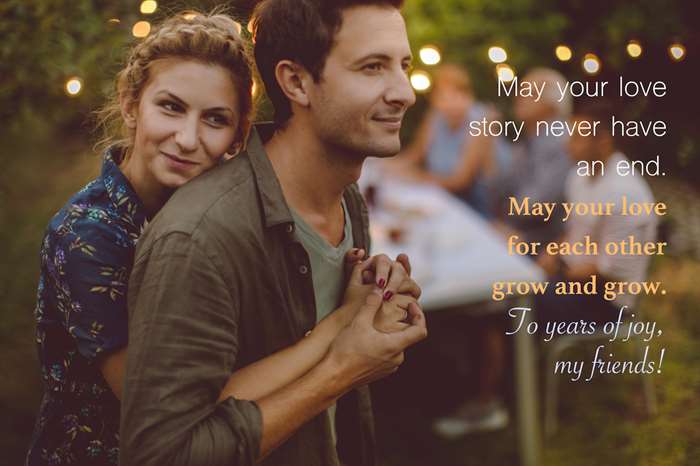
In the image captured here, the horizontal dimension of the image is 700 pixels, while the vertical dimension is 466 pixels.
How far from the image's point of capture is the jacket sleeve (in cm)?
132

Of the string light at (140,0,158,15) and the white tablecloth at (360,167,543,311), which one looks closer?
the string light at (140,0,158,15)

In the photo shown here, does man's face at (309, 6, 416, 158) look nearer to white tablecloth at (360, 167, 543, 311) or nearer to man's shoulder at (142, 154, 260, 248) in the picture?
man's shoulder at (142, 154, 260, 248)

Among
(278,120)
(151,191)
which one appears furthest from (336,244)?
(151,191)

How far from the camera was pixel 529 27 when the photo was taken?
7.60 meters

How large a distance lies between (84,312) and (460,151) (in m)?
4.25

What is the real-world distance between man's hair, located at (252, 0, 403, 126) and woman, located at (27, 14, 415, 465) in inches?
2.1

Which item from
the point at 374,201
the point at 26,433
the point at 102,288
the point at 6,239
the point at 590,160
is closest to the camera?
the point at 102,288

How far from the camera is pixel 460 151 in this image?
5453 millimetres

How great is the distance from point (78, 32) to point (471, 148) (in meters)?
3.30

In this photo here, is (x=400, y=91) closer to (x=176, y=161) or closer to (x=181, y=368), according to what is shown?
(x=176, y=161)

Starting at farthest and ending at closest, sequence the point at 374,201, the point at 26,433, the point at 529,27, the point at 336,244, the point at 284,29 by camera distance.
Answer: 1. the point at 529,27
2. the point at 374,201
3. the point at 26,433
4. the point at 336,244
5. the point at 284,29

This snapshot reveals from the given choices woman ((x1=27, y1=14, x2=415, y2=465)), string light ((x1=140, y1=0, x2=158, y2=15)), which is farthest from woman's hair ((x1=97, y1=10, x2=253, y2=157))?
string light ((x1=140, y1=0, x2=158, y2=15))

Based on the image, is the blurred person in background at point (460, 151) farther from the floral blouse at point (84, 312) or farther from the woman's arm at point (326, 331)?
the floral blouse at point (84, 312)

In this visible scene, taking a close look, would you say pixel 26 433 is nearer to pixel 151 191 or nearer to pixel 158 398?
pixel 151 191
